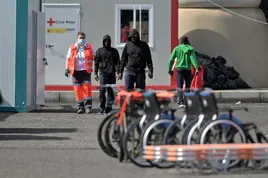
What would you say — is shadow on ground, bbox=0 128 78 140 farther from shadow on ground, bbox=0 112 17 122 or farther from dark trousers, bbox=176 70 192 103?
dark trousers, bbox=176 70 192 103

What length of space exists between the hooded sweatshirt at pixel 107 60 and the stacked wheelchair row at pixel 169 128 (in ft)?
23.6

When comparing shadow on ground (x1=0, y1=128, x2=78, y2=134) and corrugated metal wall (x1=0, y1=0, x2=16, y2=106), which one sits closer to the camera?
shadow on ground (x1=0, y1=128, x2=78, y2=134)

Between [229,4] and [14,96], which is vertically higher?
[229,4]

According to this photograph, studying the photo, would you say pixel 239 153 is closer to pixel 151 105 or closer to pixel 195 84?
pixel 151 105

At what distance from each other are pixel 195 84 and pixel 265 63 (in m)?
6.85

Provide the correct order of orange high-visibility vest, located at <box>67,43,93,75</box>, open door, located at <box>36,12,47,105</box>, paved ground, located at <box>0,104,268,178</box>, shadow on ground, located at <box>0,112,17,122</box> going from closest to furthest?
paved ground, located at <box>0,104,268,178</box> → shadow on ground, located at <box>0,112,17,122</box> → orange high-visibility vest, located at <box>67,43,93,75</box> → open door, located at <box>36,12,47,105</box>

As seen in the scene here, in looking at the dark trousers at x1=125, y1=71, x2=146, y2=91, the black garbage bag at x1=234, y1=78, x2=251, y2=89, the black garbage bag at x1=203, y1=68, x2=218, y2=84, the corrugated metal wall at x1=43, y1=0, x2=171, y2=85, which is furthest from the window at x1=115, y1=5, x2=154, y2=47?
the dark trousers at x1=125, y1=71, x2=146, y2=91

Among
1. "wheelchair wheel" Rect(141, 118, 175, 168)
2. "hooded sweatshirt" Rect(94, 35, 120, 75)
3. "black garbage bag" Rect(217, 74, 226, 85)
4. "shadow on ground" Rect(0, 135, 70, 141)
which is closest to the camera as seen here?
"wheelchair wheel" Rect(141, 118, 175, 168)

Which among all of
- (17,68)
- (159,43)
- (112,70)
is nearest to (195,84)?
(159,43)

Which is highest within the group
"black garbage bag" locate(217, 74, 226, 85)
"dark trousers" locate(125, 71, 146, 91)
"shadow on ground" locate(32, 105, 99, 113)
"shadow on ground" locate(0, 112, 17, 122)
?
"dark trousers" locate(125, 71, 146, 91)

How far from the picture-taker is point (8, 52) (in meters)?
17.8

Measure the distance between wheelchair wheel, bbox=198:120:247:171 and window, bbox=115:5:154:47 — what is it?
12314 millimetres

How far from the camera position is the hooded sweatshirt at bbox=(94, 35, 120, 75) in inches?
681

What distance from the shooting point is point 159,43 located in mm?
21625
